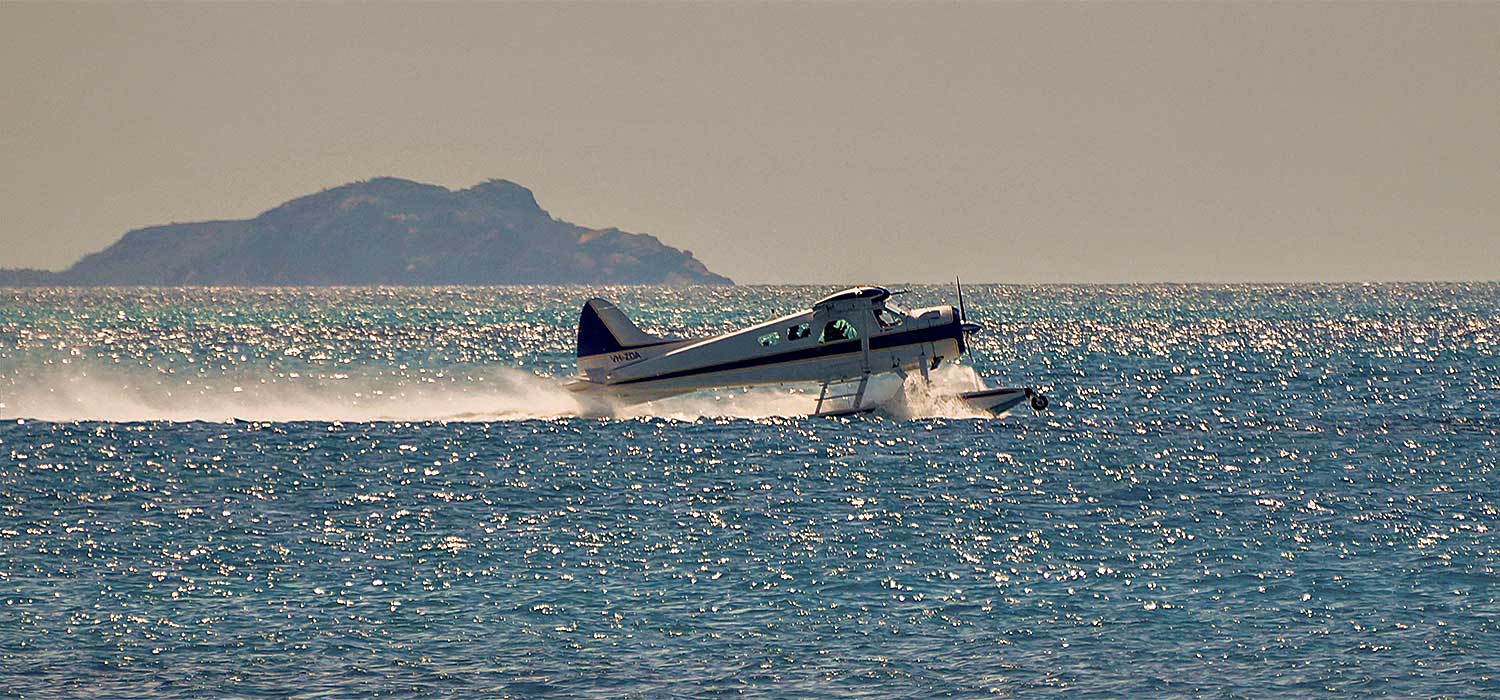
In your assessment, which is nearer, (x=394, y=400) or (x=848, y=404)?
(x=848, y=404)

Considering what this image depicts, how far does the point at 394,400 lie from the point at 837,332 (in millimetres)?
24744

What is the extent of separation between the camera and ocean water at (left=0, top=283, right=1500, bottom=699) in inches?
808

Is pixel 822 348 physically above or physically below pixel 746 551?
above

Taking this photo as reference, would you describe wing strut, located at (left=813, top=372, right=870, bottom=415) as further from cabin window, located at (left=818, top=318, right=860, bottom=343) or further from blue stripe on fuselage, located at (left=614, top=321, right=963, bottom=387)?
cabin window, located at (left=818, top=318, right=860, bottom=343)

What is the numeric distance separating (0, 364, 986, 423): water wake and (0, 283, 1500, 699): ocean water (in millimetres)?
453

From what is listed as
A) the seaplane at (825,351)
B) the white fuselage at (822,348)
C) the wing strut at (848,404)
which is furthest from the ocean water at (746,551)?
the white fuselage at (822,348)

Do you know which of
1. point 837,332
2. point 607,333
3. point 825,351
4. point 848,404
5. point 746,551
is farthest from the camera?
point 848,404

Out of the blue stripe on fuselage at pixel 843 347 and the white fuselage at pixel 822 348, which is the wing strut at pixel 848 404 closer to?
the white fuselage at pixel 822 348

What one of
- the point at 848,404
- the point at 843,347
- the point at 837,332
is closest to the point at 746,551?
the point at 837,332

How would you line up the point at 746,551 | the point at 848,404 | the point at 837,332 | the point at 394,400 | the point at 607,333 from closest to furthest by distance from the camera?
1. the point at 746,551
2. the point at 837,332
3. the point at 607,333
4. the point at 848,404
5. the point at 394,400

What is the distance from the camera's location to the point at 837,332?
4562cm

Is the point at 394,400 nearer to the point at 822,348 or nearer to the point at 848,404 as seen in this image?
the point at 848,404

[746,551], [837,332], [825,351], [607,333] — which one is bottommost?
[746,551]

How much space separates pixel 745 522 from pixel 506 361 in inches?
2785
